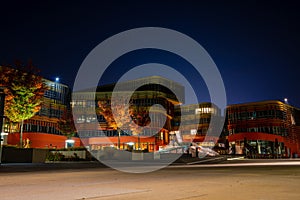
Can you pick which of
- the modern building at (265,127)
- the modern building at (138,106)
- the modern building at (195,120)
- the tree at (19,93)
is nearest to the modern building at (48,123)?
the modern building at (138,106)

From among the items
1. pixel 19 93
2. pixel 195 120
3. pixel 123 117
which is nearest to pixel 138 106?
pixel 123 117

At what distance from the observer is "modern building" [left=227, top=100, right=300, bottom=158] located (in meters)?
80.6

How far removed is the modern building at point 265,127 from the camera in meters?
80.6

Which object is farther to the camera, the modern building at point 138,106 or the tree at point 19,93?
the modern building at point 138,106

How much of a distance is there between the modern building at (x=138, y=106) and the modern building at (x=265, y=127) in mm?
18556

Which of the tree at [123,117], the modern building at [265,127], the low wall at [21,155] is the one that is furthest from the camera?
the modern building at [265,127]

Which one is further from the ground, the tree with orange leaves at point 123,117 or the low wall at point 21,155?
the tree with orange leaves at point 123,117

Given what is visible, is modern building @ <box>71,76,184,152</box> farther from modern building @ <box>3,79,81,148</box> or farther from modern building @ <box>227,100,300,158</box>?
modern building @ <box>227,100,300,158</box>

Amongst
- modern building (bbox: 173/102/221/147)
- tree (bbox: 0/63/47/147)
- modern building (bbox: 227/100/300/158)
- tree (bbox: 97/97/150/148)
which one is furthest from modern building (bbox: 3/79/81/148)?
modern building (bbox: 173/102/221/147)

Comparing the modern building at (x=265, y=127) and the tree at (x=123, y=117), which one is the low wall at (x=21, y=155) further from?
the modern building at (x=265, y=127)

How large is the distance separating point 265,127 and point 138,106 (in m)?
38.5

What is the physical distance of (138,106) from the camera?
224 feet

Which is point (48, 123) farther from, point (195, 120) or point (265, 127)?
point (265, 127)

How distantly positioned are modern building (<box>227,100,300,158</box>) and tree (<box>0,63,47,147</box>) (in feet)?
181
